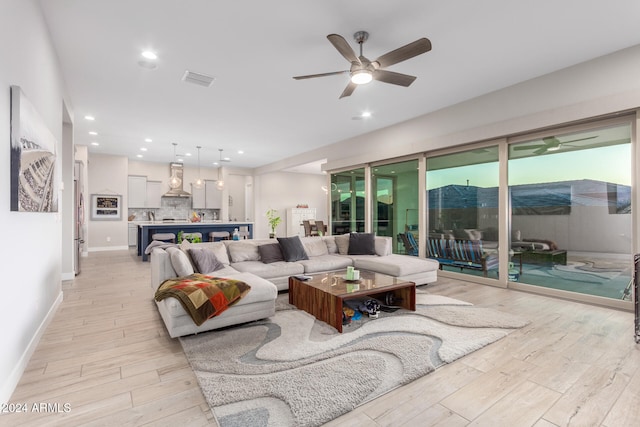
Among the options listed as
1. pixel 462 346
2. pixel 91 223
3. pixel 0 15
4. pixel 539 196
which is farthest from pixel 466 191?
pixel 91 223

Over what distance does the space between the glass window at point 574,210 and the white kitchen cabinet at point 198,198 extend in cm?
976

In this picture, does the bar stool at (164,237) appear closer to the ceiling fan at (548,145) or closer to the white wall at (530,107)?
the white wall at (530,107)

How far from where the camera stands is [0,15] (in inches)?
71.8

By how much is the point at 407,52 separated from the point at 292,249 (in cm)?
313

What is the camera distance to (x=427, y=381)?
2.10 m

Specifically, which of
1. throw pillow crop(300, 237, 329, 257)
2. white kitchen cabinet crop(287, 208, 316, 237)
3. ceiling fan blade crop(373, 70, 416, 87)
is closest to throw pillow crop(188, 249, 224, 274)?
throw pillow crop(300, 237, 329, 257)

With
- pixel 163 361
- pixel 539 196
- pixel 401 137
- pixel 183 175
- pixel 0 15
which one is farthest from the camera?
pixel 183 175

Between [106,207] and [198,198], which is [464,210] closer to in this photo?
[198,198]

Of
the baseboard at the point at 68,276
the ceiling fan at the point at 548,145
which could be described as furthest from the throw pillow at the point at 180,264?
the ceiling fan at the point at 548,145

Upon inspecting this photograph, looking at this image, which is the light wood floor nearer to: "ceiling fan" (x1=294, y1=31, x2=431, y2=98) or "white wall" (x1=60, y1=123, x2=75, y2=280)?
"white wall" (x1=60, y1=123, x2=75, y2=280)

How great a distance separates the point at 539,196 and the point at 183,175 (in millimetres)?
10600

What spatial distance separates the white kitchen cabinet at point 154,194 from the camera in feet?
34.0

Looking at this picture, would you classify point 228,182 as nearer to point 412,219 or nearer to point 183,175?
point 183,175

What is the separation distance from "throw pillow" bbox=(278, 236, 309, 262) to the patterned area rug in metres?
1.23
